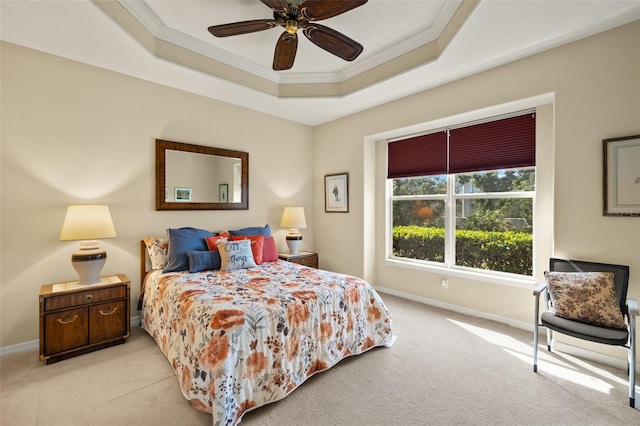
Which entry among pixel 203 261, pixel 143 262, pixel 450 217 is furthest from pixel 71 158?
pixel 450 217

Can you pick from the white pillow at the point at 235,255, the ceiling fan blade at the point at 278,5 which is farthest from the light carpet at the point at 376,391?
the ceiling fan blade at the point at 278,5

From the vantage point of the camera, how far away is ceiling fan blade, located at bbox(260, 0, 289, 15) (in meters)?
2.03

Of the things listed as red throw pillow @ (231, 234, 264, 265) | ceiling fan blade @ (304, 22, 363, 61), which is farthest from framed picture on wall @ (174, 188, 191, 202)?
ceiling fan blade @ (304, 22, 363, 61)

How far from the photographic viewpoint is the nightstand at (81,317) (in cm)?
242

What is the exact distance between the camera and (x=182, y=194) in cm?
365

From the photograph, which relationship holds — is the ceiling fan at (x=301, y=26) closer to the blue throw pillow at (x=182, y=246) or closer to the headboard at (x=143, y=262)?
the blue throw pillow at (x=182, y=246)

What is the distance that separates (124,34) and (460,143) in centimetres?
374

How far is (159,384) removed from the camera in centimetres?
218

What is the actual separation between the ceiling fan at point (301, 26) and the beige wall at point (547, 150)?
1.73 meters

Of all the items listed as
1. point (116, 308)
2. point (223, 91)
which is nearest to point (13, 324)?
point (116, 308)

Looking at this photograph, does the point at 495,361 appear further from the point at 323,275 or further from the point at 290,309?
the point at 290,309

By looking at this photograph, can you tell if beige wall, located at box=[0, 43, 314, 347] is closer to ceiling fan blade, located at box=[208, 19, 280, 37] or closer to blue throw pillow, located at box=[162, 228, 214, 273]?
blue throw pillow, located at box=[162, 228, 214, 273]

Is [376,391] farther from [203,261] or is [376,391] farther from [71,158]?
[71,158]

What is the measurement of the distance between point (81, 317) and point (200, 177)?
1937mm
